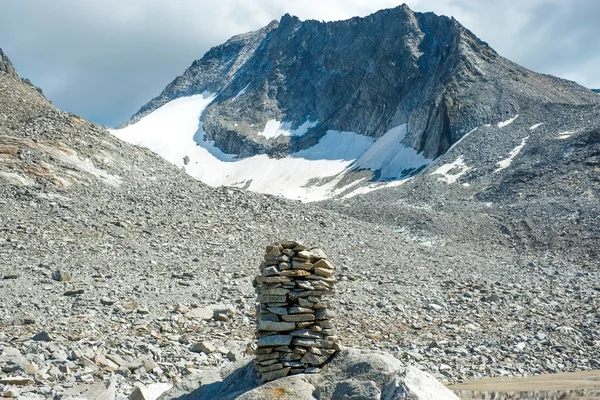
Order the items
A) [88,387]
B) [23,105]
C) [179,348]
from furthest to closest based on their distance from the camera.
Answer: [23,105] → [179,348] → [88,387]

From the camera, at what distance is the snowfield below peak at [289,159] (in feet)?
287

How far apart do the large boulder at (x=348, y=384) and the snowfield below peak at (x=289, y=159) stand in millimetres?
69299

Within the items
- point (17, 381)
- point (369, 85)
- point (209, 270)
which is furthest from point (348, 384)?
point (369, 85)

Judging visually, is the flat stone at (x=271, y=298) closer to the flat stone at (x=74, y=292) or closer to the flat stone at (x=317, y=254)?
the flat stone at (x=317, y=254)

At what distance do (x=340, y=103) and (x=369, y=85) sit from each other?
29.4ft

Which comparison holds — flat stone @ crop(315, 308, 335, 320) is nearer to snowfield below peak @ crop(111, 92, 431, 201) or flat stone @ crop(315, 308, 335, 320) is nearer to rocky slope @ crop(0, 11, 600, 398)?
rocky slope @ crop(0, 11, 600, 398)

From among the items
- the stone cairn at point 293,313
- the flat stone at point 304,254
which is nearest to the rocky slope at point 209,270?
the stone cairn at point 293,313

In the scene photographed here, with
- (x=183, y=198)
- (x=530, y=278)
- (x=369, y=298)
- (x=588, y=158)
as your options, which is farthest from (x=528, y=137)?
(x=369, y=298)

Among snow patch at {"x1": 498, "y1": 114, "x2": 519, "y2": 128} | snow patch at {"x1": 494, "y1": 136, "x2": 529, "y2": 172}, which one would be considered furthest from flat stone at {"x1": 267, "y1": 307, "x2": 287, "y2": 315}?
snow patch at {"x1": 498, "y1": 114, "x2": 519, "y2": 128}

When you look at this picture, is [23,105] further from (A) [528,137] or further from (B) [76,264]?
(A) [528,137]

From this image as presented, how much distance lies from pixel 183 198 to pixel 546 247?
21607 mm

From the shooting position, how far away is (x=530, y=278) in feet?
86.1

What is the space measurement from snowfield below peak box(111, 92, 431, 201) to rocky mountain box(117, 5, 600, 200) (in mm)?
289

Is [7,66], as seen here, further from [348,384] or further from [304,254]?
[348,384]
